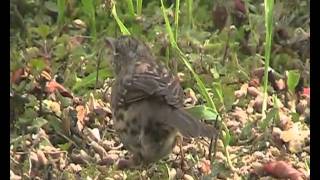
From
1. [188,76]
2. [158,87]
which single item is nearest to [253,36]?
[188,76]

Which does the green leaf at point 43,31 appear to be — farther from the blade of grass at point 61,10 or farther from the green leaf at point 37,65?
the green leaf at point 37,65

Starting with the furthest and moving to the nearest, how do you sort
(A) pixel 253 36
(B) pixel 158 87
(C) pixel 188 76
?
1. (A) pixel 253 36
2. (C) pixel 188 76
3. (B) pixel 158 87

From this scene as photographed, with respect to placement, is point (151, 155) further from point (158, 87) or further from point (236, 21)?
point (236, 21)

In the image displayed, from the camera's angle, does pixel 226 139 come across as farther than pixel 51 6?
No

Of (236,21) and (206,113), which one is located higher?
(236,21)

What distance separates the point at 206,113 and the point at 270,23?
651mm

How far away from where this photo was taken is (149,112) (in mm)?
5367

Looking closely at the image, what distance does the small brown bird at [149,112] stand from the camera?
17.3ft

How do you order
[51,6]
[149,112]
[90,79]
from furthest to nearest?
[51,6], [90,79], [149,112]

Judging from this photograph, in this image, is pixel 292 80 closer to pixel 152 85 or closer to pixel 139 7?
pixel 139 7

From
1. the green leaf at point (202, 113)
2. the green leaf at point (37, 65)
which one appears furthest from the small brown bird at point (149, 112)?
the green leaf at point (37, 65)

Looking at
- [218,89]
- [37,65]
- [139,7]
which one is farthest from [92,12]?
[218,89]

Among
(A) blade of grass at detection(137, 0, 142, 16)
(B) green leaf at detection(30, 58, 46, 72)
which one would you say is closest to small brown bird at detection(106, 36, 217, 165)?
(B) green leaf at detection(30, 58, 46, 72)

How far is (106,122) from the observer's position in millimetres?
6125
